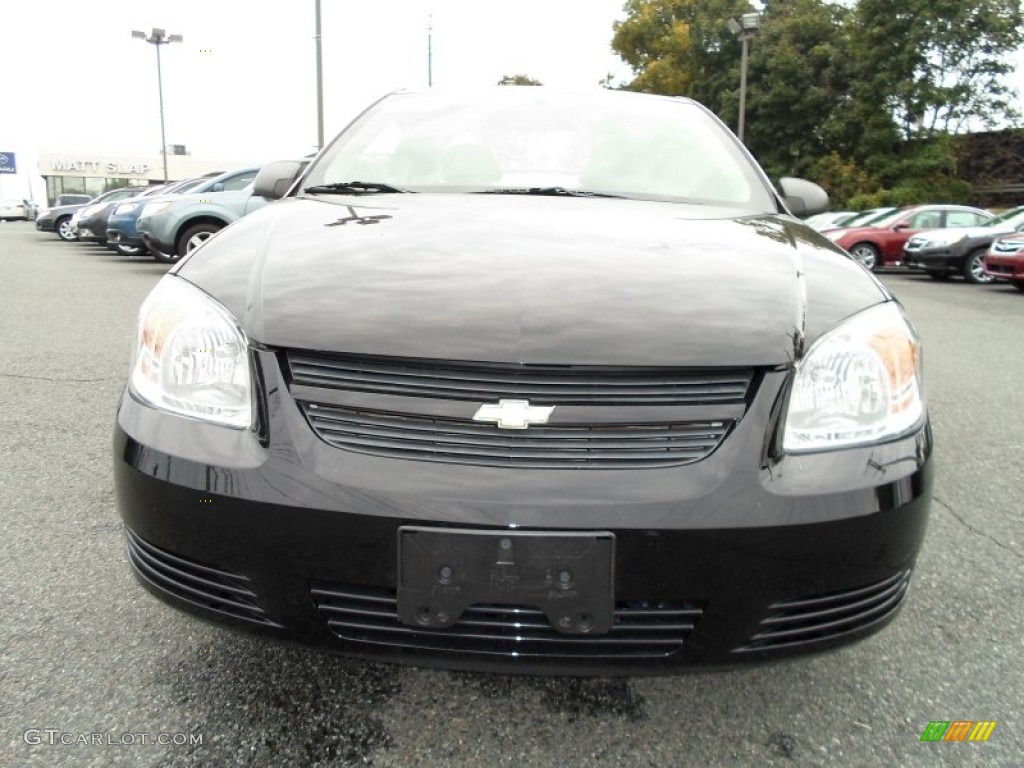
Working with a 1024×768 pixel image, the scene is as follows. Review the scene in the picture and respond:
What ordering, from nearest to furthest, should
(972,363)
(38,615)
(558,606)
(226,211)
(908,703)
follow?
(558,606), (908,703), (38,615), (972,363), (226,211)

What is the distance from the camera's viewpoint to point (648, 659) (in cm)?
142

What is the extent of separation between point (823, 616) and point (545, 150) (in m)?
1.73

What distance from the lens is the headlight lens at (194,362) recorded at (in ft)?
5.03

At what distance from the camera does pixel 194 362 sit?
1.59m

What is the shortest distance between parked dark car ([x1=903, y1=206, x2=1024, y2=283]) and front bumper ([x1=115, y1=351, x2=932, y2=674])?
1437cm

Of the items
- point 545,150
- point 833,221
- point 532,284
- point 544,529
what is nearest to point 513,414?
point 544,529

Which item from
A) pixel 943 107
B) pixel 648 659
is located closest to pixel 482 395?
pixel 648 659

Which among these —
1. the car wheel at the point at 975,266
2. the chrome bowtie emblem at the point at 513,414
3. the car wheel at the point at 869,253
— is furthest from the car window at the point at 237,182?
the car wheel at the point at 975,266

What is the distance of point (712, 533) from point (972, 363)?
18.8 feet

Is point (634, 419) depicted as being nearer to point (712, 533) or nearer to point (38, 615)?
point (712, 533)

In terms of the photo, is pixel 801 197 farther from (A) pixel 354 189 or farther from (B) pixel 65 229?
(B) pixel 65 229

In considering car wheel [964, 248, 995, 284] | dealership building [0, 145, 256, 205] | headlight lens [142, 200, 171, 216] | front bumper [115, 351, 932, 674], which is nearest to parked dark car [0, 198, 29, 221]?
dealership building [0, 145, 256, 205]

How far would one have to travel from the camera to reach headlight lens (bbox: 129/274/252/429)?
5.03 ft

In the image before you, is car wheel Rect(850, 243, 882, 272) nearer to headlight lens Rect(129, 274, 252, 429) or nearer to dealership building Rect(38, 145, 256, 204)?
headlight lens Rect(129, 274, 252, 429)
